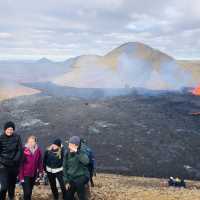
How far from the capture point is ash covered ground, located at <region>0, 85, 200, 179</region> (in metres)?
28.0

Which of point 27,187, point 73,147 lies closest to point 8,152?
point 27,187

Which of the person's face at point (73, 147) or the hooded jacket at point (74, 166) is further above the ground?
the person's face at point (73, 147)

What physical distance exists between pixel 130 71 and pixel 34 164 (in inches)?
4479

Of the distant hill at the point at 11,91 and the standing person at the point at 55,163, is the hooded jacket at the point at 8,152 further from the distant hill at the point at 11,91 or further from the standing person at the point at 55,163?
the distant hill at the point at 11,91

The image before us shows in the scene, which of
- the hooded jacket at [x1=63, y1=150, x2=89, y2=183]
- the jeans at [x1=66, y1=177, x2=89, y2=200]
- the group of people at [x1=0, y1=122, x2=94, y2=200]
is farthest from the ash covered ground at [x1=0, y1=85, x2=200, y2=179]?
the hooded jacket at [x1=63, y1=150, x2=89, y2=183]

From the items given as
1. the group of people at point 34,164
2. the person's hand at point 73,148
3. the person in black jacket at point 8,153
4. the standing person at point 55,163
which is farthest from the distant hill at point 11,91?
the person's hand at point 73,148

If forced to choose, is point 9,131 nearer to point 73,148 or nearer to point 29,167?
point 29,167

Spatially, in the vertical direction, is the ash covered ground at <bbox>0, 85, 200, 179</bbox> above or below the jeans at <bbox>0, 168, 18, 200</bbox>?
below

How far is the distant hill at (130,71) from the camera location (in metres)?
102

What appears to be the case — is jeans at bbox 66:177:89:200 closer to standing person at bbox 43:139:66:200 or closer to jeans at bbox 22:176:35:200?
jeans at bbox 22:176:35:200

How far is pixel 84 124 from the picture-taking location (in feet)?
131

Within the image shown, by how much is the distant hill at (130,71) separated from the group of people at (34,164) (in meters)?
80.2

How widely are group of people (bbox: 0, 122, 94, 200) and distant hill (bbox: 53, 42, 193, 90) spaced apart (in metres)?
80.2

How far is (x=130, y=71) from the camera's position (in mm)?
122125
